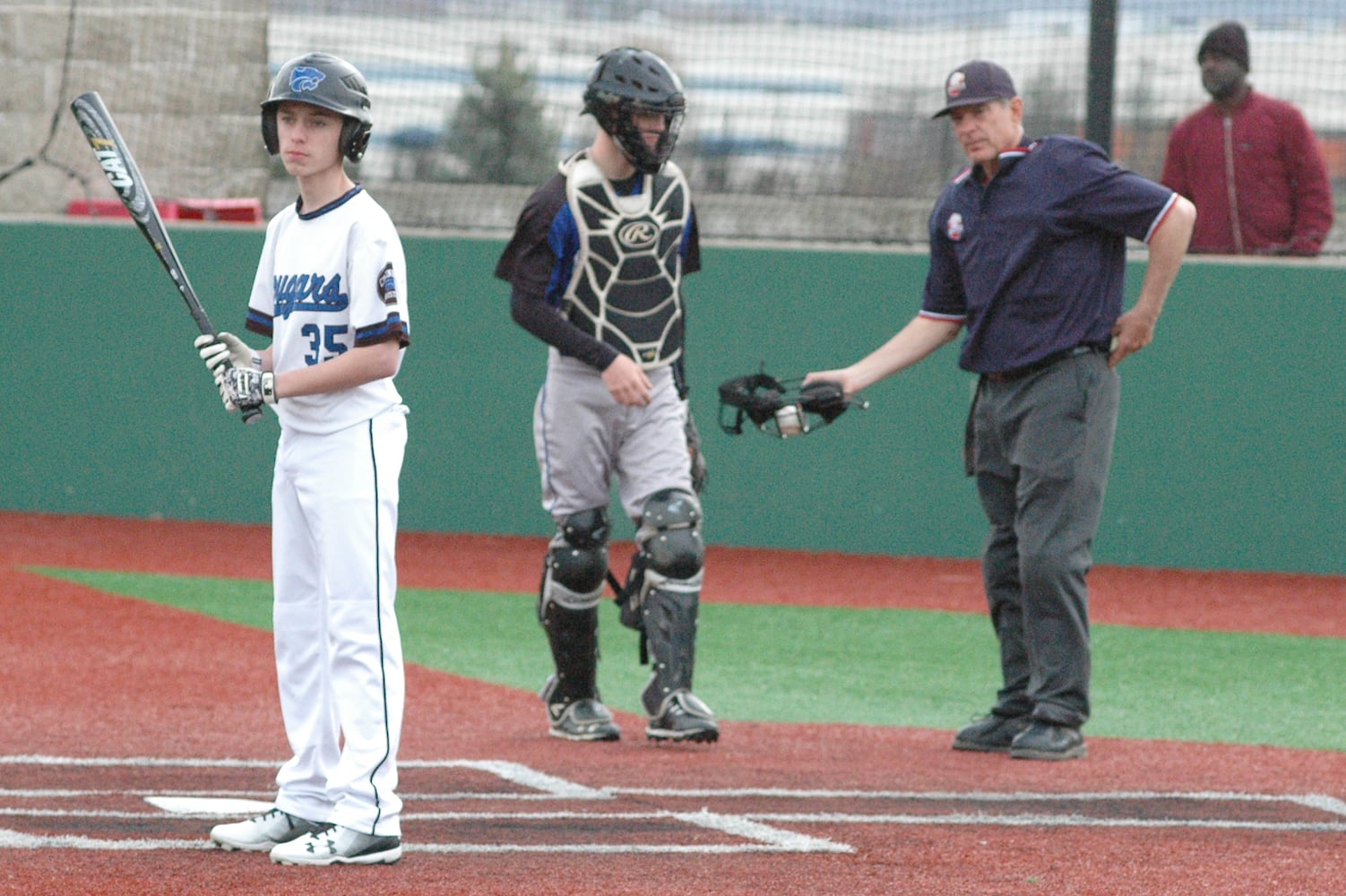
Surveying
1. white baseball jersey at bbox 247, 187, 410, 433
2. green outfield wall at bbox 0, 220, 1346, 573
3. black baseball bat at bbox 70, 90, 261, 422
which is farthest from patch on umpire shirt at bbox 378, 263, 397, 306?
green outfield wall at bbox 0, 220, 1346, 573

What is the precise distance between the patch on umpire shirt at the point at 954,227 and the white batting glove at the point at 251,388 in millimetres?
2992

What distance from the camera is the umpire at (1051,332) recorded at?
656 cm

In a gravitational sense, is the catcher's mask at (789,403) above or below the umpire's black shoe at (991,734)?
above

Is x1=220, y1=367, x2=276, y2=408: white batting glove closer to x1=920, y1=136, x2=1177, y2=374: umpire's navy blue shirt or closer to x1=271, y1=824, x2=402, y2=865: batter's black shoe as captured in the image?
x1=271, y1=824, x2=402, y2=865: batter's black shoe

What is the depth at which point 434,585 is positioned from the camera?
1082 cm

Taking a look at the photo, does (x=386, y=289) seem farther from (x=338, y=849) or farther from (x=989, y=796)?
(x=989, y=796)

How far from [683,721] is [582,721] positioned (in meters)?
0.38

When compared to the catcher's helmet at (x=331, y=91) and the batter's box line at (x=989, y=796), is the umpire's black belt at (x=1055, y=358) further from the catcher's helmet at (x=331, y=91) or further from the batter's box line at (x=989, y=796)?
the catcher's helmet at (x=331, y=91)

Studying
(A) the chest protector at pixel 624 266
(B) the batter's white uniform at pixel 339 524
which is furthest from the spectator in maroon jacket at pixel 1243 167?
(B) the batter's white uniform at pixel 339 524

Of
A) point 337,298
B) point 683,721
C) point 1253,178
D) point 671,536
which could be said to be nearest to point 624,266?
point 671,536

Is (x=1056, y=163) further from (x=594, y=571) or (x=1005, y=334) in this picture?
(x=594, y=571)

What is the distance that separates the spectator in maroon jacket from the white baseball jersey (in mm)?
7447

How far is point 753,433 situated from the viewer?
1216cm

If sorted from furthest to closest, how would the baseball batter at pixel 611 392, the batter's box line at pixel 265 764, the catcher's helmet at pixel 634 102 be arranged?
the baseball batter at pixel 611 392
the catcher's helmet at pixel 634 102
the batter's box line at pixel 265 764
